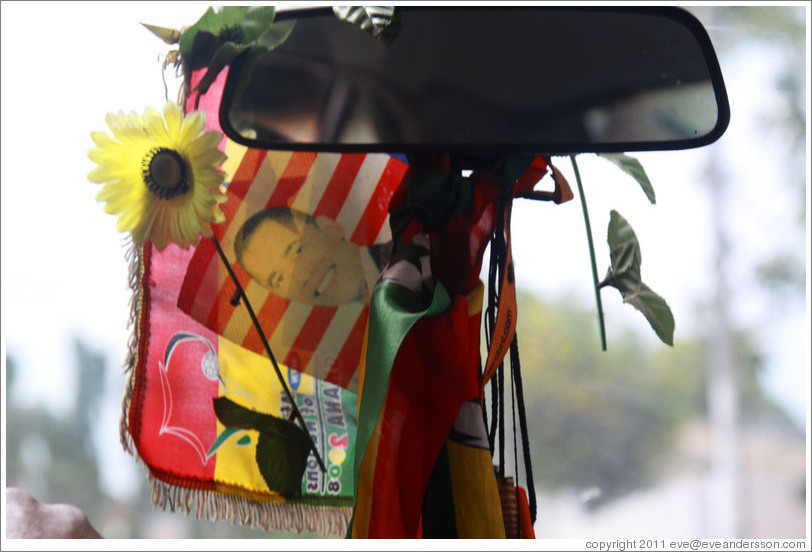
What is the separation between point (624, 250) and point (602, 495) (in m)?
0.58

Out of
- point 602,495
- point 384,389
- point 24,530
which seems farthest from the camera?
point 602,495

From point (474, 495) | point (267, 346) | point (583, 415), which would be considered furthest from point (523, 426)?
point (583, 415)

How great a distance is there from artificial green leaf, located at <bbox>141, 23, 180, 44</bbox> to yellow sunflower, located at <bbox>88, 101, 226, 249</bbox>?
0.28 ft

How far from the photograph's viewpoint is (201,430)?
1.85 feet

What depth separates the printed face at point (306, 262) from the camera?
0.56 meters

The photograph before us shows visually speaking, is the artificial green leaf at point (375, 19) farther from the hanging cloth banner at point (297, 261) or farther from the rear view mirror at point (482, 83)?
the hanging cloth banner at point (297, 261)

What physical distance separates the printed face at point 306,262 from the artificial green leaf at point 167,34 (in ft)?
0.55

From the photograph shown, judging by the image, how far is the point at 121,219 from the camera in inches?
18.7

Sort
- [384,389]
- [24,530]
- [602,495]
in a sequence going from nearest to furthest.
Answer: [384,389] → [24,530] → [602,495]

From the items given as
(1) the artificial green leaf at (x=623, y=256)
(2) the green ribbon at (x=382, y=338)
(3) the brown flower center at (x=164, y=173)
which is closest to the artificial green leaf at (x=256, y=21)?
(3) the brown flower center at (x=164, y=173)

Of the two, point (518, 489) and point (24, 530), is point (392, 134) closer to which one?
point (518, 489)

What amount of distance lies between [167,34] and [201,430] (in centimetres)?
34

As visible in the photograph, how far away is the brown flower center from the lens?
1.57ft


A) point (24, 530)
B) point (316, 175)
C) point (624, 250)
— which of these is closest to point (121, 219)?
point (316, 175)
